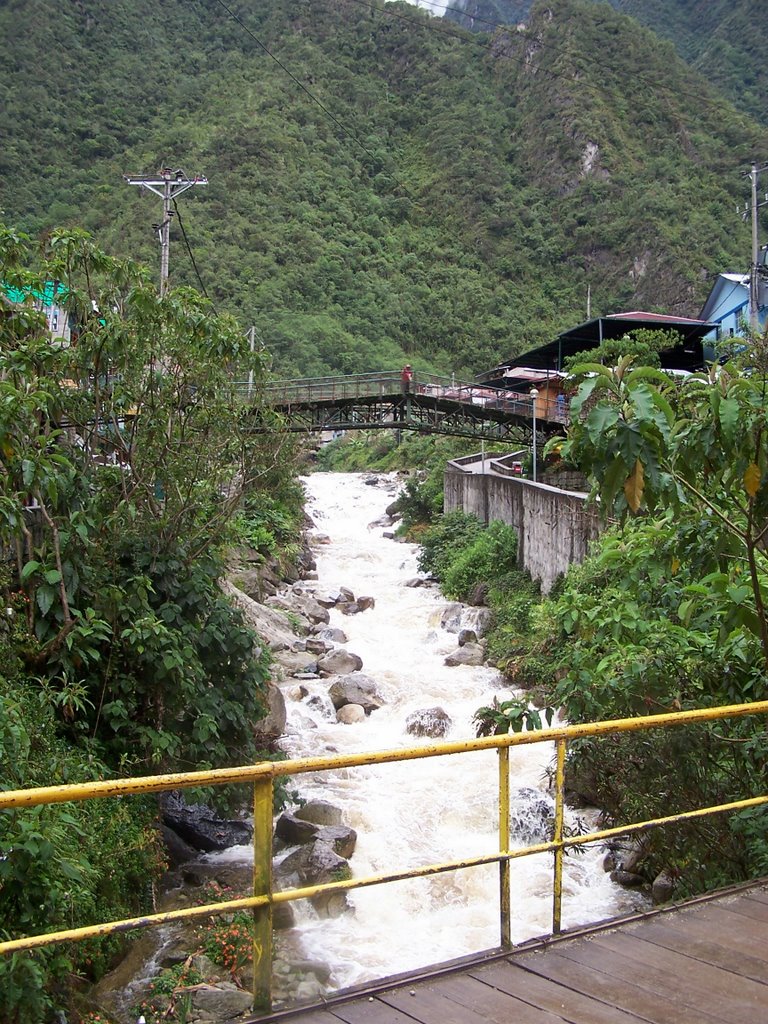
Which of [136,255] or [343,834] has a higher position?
[136,255]

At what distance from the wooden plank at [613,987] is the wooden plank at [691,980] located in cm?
3

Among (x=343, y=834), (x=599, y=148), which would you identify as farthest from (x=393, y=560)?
(x=599, y=148)

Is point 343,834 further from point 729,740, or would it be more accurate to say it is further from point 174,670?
point 729,740

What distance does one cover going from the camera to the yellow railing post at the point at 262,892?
Result: 9.87ft

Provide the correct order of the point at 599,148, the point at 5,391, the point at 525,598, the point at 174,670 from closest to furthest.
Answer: the point at 5,391
the point at 174,670
the point at 525,598
the point at 599,148

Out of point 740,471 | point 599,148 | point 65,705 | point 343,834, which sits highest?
point 599,148

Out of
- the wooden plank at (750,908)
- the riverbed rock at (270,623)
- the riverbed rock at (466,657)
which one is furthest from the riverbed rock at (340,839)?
the riverbed rock at (466,657)

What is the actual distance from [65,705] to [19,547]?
132 cm

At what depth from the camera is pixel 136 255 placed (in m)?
45.5

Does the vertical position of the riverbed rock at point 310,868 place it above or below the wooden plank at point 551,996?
below

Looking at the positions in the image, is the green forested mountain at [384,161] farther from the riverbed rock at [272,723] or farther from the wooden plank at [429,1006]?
the wooden plank at [429,1006]

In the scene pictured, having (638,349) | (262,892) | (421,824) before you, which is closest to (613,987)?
(262,892)

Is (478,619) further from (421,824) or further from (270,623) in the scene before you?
(421,824)

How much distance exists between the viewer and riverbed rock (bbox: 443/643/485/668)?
14992mm
